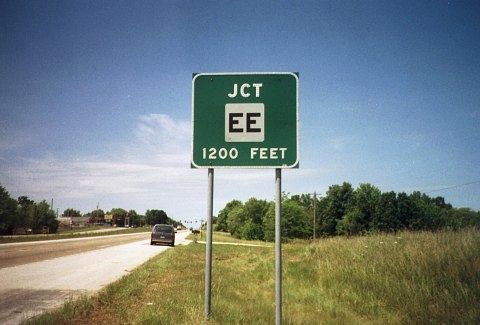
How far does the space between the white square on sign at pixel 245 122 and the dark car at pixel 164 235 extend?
29.7 meters

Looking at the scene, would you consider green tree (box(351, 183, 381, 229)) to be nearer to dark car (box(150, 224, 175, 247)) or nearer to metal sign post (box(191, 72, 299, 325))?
dark car (box(150, 224, 175, 247))

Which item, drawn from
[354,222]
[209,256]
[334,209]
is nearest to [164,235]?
[209,256]

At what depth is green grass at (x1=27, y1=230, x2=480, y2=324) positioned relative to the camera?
6367 mm

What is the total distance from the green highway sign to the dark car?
2953 centimetres

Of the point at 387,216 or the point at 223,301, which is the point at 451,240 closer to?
the point at 223,301

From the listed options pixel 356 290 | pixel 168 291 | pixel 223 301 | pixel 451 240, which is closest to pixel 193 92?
pixel 223 301

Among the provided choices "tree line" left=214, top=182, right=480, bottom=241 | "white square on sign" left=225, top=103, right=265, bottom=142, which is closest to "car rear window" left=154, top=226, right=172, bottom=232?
"white square on sign" left=225, top=103, right=265, bottom=142

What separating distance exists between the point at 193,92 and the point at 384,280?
275 inches

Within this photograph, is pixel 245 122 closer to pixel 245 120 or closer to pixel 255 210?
pixel 245 120

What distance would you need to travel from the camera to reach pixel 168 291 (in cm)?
885

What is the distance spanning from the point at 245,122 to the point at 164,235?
1187 inches

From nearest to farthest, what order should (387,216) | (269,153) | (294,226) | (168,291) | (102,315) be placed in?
(269,153) → (102,315) → (168,291) → (294,226) → (387,216)

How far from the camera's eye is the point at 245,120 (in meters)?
4.72

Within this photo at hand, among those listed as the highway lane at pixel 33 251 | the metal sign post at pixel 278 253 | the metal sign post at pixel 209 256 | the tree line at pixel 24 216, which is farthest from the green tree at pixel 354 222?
the metal sign post at pixel 278 253
